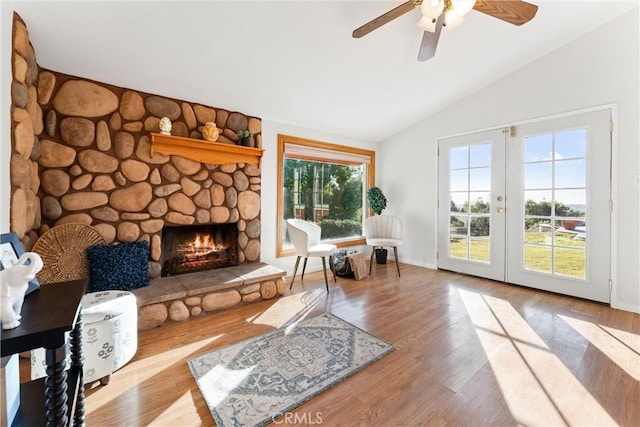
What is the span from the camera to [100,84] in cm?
240

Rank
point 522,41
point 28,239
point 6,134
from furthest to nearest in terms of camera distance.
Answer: point 522,41 < point 28,239 < point 6,134

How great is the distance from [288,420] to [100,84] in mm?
3028

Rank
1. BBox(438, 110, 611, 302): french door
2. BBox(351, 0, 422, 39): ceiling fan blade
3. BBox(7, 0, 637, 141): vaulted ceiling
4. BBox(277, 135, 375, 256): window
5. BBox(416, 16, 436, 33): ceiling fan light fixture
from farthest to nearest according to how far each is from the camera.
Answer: BBox(277, 135, 375, 256): window → BBox(438, 110, 611, 302): french door → BBox(7, 0, 637, 141): vaulted ceiling → BBox(416, 16, 436, 33): ceiling fan light fixture → BBox(351, 0, 422, 39): ceiling fan blade

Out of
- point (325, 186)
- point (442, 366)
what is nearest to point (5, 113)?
point (442, 366)

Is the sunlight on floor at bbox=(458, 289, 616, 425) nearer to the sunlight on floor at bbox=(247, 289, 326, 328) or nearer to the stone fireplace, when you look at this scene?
the sunlight on floor at bbox=(247, 289, 326, 328)

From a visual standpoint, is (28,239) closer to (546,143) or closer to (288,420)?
(288,420)

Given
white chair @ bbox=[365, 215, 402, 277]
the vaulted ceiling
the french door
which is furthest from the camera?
white chair @ bbox=[365, 215, 402, 277]

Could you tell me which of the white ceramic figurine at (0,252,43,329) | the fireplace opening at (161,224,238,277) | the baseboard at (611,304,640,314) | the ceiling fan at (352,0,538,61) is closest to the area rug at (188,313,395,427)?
the white ceramic figurine at (0,252,43,329)

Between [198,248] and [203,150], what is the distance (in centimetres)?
111

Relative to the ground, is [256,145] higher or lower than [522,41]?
lower

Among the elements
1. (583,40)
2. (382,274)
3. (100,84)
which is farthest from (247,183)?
(583,40)

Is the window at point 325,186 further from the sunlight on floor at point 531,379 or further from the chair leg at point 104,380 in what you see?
the sunlight on floor at point 531,379

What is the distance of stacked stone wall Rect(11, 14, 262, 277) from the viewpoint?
1.81 metres

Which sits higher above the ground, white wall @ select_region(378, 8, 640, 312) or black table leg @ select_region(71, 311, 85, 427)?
white wall @ select_region(378, 8, 640, 312)
